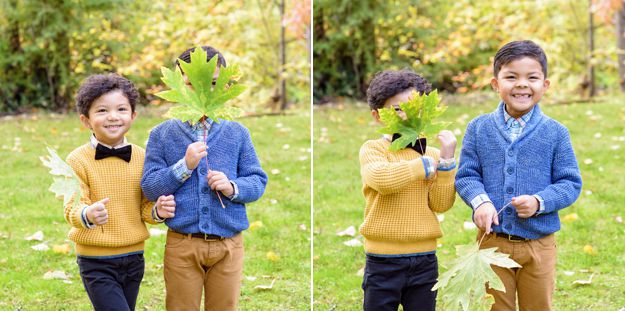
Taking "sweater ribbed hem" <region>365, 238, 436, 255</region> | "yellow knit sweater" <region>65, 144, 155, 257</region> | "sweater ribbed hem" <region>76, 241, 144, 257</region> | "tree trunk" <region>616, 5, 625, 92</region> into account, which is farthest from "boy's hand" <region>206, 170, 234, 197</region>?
"tree trunk" <region>616, 5, 625, 92</region>

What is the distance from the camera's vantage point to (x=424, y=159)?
121 inches

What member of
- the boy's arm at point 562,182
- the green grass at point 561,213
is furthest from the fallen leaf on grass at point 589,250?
the boy's arm at point 562,182

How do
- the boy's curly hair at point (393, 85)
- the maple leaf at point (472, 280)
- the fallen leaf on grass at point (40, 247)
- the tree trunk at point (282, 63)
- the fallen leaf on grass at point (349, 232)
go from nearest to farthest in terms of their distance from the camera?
1. the maple leaf at point (472, 280)
2. the boy's curly hair at point (393, 85)
3. the fallen leaf on grass at point (40, 247)
4. the fallen leaf on grass at point (349, 232)
5. the tree trunk at point (282, 63)

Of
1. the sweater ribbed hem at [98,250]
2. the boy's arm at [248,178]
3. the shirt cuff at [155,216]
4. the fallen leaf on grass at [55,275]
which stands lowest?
the fallen leaf on grass at [55,275]

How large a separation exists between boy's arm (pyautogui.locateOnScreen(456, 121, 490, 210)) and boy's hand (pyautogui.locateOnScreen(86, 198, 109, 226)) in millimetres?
1346

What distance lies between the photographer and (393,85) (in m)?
3.25

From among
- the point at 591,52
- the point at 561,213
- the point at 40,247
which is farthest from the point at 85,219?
the point at 591,52

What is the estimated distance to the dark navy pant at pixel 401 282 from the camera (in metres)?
3.17

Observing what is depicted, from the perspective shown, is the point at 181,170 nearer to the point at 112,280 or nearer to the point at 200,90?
the point at 200,90

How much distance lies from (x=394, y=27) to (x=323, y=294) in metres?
6.31

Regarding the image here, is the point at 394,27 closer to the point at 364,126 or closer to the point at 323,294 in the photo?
the point at 364,126

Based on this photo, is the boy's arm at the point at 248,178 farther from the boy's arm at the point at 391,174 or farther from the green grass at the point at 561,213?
the green grass at the point at 561,213

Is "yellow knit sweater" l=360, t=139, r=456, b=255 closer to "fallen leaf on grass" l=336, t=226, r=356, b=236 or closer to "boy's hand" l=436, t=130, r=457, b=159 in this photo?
"boy's hand" l=436, t=130, r=457, b=159

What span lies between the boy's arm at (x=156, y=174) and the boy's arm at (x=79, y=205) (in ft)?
0.74
